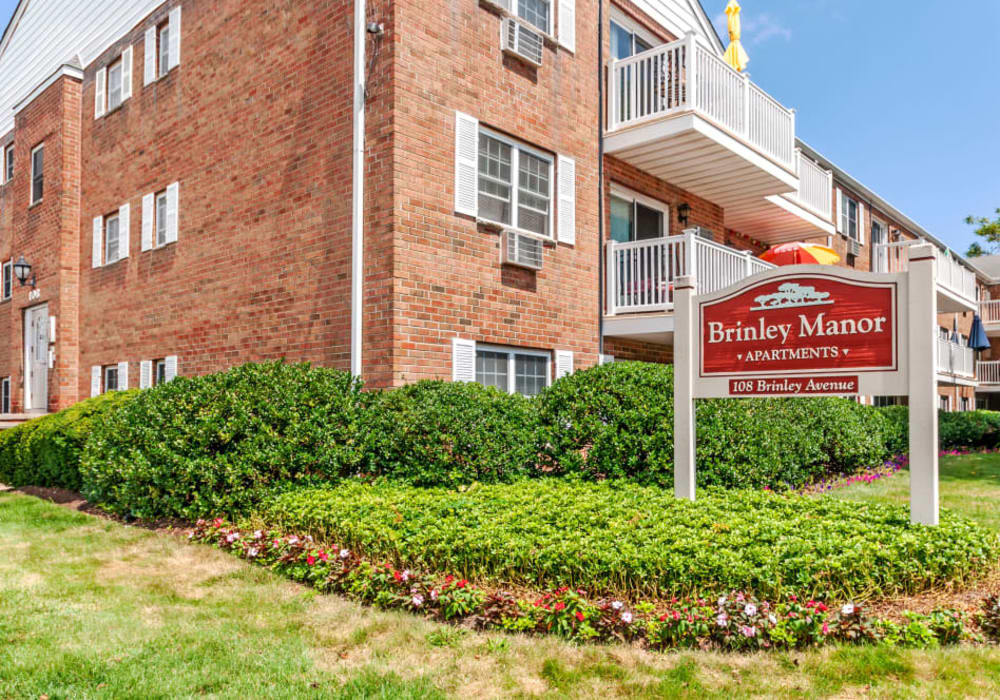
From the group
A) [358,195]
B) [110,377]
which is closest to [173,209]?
[110,377]

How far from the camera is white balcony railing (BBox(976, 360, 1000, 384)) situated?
109 ft

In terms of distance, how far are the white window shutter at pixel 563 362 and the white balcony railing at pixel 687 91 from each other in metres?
4.10

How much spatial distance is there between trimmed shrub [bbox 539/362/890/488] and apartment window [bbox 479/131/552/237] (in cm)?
329

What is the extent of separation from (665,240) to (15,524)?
9376mm

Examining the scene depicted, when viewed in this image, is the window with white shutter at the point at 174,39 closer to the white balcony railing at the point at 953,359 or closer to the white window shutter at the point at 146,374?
the white window shutter at the point at 146,374

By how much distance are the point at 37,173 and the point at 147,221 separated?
5.97 m

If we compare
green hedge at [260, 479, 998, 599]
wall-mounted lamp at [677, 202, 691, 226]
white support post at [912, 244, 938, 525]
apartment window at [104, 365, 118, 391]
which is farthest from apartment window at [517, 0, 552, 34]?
apartment window at [104, 365, 118, 391]

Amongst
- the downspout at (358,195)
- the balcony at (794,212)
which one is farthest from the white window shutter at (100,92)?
the balcony at (794,212)

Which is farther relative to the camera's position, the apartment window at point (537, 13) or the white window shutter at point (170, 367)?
the white window shutter at point (170, 367)

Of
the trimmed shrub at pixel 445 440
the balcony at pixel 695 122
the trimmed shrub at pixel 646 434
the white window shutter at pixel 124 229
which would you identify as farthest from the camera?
the white window shutter at pixel 124 229

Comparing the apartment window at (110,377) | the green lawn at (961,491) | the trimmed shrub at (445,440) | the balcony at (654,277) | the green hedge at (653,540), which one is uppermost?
the balcony at (654,277)

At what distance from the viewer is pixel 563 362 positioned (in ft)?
37.5

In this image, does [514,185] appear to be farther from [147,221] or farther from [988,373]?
[988,373]

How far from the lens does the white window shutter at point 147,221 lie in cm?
1394
